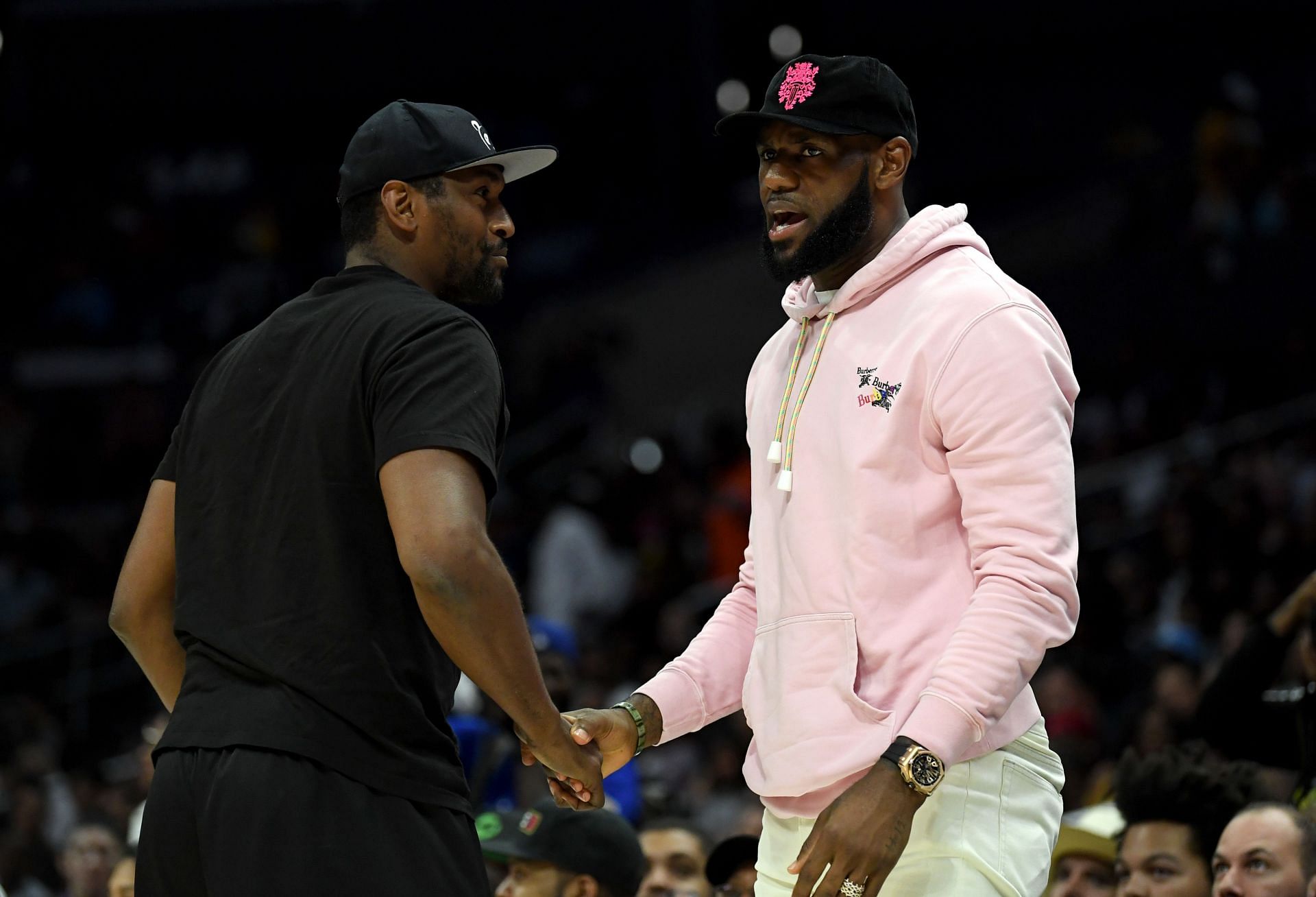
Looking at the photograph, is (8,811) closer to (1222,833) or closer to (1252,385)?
(1222,833)

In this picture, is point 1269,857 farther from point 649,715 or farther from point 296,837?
point 296,837

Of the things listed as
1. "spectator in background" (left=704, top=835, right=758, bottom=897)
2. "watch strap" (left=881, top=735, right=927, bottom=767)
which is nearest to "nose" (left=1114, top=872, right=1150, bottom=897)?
"spectator in background" (left=704, top=835, right=758, bottom=897)

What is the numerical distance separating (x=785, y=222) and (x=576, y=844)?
2.40 meters

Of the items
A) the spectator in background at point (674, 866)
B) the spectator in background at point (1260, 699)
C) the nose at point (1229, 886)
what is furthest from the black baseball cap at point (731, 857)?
the spectator in background at point (1260, 699)

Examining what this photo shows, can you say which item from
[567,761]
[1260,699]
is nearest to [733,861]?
[1260,699]

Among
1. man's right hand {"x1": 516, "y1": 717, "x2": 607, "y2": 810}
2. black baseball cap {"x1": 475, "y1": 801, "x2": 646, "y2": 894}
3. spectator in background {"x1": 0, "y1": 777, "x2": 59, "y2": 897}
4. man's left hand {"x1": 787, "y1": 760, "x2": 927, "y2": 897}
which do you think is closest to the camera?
man's left hand {"x1": 787, "y1": 760, "x2": 927, "y2": 897}

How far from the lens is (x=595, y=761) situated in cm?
325

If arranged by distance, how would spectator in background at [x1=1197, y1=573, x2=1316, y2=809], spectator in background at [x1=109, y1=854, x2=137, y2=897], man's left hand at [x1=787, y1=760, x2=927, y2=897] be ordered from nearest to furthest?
man's left hand at [x1=787, y1=760, x2=927, y2=897]
spectator in background at [x1=1197, y1=573, x2=1316, y2=809]
spectator in background at [x1=109, y1=854, x2=137, y2=897]

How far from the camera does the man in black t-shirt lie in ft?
8.99

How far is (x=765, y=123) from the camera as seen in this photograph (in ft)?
10.6

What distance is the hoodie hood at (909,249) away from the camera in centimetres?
312

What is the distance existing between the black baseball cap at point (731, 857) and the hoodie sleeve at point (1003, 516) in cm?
233

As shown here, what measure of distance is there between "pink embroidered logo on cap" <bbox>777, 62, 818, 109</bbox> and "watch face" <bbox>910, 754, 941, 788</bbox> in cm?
121

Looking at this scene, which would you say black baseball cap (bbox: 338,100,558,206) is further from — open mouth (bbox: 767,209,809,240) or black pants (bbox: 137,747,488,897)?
black pants (bbox: 137,747,488,897)
